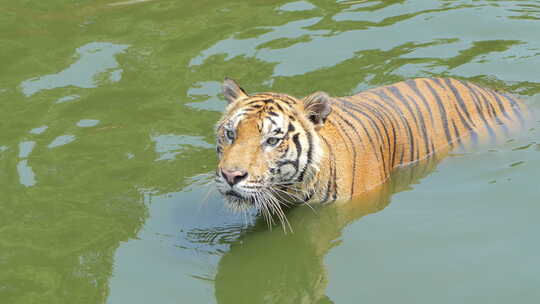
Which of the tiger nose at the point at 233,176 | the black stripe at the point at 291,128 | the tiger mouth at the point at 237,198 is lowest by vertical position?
the tiger mouth at the point at 237,198

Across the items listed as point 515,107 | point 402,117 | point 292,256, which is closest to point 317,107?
point 292,256

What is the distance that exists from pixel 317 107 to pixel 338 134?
0.33m

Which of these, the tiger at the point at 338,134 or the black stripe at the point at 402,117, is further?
the black stripe at the point at 402,117

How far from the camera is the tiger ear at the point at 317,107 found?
14.0ft

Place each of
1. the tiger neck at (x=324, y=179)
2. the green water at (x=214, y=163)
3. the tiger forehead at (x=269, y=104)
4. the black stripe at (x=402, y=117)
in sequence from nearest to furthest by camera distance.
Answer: the green water at (x=214, y=163)
the tiger forehead at (x=269, y=104)
the tiger neck at (x=324, y=179)
the black stripe at (x=402, y=117)

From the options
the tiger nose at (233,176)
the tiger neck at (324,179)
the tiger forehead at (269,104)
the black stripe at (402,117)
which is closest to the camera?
the tiger nose at (233,176)

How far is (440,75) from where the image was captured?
6410mm

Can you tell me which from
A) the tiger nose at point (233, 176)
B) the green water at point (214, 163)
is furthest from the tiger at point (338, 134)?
the green water at point (214, 163)

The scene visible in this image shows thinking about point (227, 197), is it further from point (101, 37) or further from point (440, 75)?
point (101, 37)

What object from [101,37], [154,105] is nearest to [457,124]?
[154,105]

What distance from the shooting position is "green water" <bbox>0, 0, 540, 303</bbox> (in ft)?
13.1

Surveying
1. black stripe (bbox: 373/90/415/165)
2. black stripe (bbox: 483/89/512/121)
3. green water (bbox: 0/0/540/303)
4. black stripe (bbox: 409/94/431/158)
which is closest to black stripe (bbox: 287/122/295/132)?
green water (bbox: 0/0/540/303)

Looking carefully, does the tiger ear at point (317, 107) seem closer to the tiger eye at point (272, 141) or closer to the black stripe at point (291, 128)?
the black stripe at point (291, 128)

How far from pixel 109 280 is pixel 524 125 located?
10.2 feet
